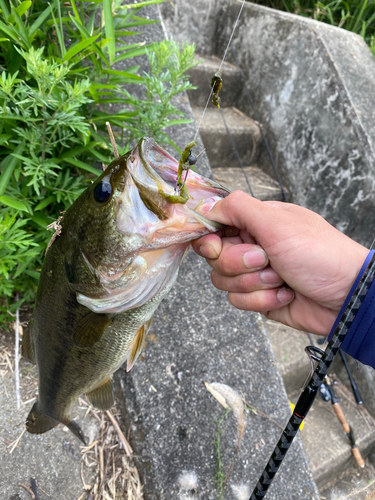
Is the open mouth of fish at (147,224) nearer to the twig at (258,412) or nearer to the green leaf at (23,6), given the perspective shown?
the green leaf at (23,6)

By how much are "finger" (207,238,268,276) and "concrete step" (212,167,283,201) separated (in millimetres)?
2170

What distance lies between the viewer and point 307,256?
127cm

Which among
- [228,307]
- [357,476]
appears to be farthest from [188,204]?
[357,476]

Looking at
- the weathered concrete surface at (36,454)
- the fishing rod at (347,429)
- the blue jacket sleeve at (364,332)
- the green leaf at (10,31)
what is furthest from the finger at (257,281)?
the fishing rod at (347,429)

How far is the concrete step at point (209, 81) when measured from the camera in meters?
3.79

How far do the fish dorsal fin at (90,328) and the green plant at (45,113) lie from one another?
1.84 feet

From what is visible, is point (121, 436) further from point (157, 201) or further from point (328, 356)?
point (157, 201)

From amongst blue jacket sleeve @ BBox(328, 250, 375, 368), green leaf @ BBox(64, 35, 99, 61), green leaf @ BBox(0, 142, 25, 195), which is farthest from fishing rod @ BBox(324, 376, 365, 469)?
green leaf @ BBox(64, 35, 99, 61)

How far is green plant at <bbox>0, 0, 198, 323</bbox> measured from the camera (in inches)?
63.9

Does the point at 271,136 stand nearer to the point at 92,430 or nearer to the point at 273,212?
the point at 273,212

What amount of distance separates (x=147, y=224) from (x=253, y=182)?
2.81 meters

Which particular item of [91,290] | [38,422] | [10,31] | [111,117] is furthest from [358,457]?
[10,31]

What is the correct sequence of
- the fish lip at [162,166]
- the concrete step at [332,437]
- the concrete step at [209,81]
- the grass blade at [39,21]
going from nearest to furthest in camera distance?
1. the fish lip at [162,166]
2. the grass blade at [39,21]
3. the concrete step at [332,437]
4. the concrete step at [209,81]

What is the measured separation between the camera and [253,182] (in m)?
3.73
